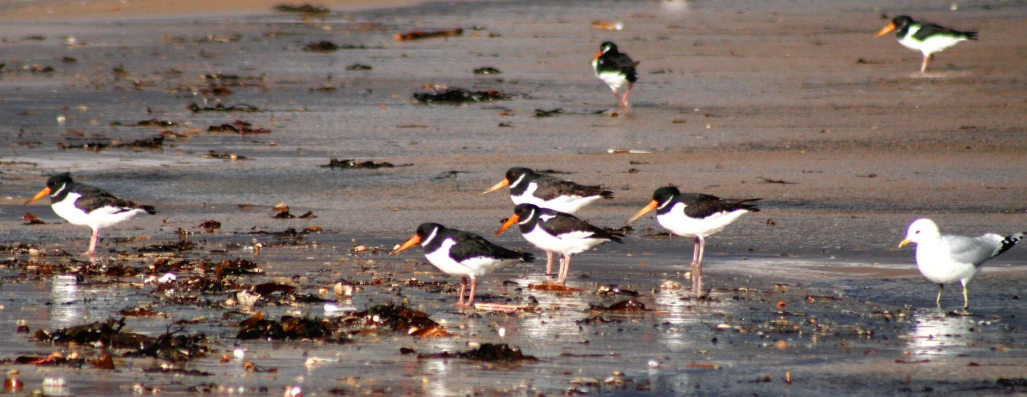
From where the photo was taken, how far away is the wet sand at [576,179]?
231 inches

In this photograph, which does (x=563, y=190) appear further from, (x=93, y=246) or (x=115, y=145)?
(x=115, y=145)

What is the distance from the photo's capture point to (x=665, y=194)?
9.13m

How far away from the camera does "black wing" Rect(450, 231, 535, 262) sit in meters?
7.48

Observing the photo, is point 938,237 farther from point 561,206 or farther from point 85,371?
point 85,371

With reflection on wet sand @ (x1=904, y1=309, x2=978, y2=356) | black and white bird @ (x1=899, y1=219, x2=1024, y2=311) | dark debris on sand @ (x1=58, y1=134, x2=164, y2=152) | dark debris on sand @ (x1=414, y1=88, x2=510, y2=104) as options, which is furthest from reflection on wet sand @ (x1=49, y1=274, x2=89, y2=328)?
dark debris on sand @ (x1=414, y1=88, x2=510, y2=104)

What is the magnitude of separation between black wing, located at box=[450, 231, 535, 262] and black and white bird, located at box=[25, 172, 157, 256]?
2.80 meters

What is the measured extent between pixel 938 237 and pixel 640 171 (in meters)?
4.65

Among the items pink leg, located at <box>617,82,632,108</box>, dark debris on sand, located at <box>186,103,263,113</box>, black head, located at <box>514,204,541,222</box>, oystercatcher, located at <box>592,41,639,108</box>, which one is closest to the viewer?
black head, located at <box>514,204,541,222</box>

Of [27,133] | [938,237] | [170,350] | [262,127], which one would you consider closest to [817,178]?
[938,237]

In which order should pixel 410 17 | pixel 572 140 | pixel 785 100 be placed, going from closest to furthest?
A: pixel 572 140, pixel 785 100, pixel 410 17

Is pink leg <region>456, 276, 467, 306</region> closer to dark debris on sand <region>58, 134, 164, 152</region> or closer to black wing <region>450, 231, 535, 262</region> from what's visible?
black wing <region>450, 231, 535, 262</region>

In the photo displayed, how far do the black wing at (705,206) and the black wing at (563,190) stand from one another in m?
1.00

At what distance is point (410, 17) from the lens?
26.8m

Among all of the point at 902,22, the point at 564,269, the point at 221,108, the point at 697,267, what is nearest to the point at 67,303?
the point at 564,269
